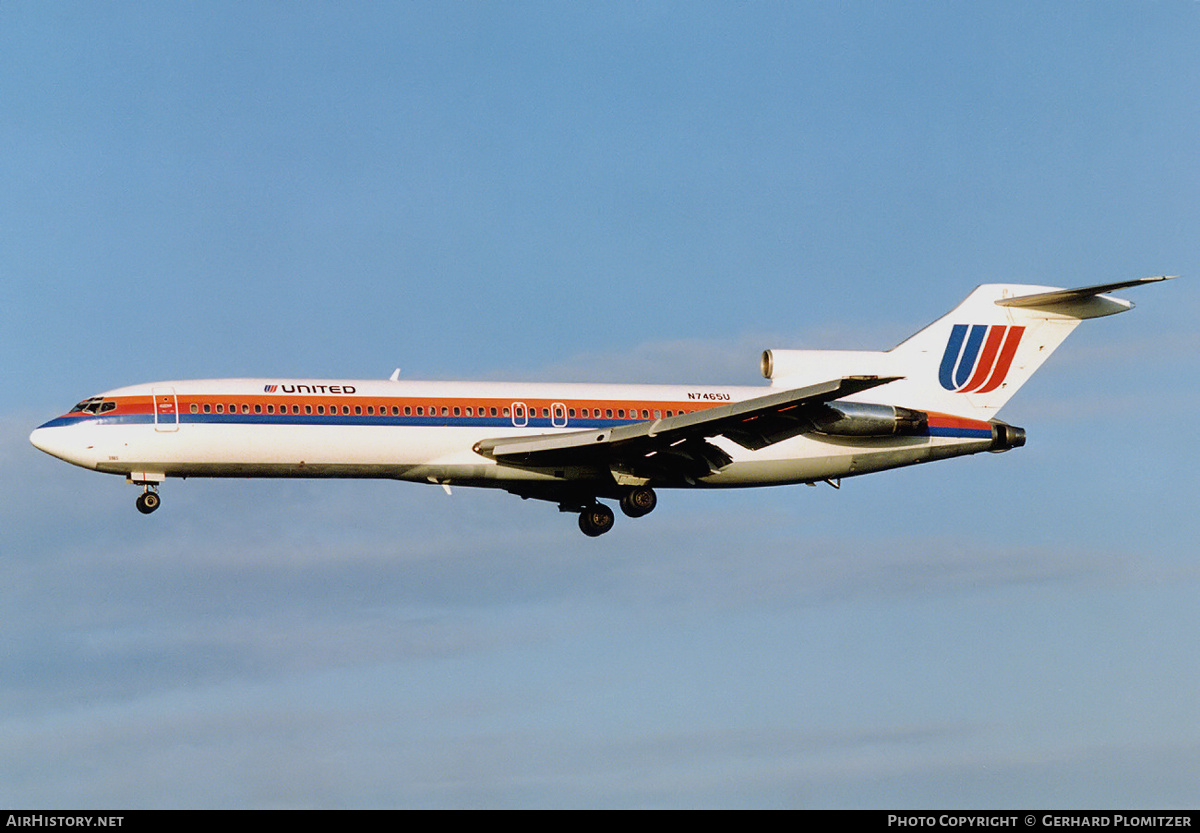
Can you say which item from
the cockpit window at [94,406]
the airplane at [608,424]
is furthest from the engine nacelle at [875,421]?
the cockpit window at [94,406]

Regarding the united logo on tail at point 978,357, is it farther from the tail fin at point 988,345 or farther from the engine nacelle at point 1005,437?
the engine nacelle at point 1005,437

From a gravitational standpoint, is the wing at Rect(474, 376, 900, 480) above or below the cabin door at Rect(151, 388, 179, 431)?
below

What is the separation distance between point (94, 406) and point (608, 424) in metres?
13.4

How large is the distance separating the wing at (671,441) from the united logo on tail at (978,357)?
23.9ft

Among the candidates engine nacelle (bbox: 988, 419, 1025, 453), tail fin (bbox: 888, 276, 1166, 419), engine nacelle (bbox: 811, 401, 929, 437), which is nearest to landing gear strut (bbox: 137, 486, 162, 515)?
engine nacelle (bbox: 811, 401, 929, 437)

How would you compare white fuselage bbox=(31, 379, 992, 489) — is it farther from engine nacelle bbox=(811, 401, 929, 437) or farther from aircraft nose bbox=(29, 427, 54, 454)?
engine nacelle bbox=(811, 401, 929, 437)

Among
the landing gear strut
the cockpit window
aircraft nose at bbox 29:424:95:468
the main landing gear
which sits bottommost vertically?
the main landing gear

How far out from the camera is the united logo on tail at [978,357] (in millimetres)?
47844

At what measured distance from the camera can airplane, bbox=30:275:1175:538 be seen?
134 ft

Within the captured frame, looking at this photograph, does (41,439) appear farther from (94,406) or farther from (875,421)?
(875,421)
